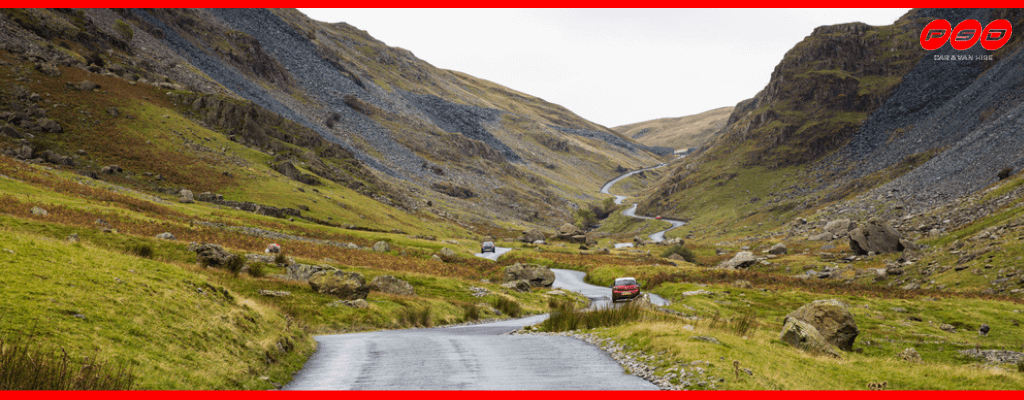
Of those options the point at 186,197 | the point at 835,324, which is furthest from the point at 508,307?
the point at 186,197

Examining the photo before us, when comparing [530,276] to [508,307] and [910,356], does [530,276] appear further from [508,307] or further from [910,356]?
[910,356]

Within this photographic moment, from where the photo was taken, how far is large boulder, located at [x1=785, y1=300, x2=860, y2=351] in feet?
89.1

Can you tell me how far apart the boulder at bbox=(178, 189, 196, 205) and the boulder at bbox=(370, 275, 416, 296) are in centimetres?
5589

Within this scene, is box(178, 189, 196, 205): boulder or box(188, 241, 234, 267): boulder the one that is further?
box(178, 189, 196, 205): boulder

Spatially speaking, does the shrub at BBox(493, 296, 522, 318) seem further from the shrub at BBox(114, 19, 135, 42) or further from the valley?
the shrub at BBox(114, 19, 135, 42)

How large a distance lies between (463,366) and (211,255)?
2717 cm

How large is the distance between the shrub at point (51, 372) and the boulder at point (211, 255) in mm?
26565

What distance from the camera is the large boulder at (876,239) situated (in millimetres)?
65625

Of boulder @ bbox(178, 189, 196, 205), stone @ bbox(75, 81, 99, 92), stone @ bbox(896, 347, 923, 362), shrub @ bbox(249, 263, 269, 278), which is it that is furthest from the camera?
stone @ bbox(75, 81, 99, 92)

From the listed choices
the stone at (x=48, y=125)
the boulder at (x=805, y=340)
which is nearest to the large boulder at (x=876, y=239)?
the boulder at (x=805, y=340)

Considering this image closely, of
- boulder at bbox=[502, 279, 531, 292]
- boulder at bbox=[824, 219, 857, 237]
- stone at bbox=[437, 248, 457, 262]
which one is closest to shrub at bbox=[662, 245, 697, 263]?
boulder at bbox=[824, 219, 857, 237]

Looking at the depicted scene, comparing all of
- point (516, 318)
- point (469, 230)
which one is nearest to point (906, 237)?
point (516, 318)

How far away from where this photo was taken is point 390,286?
41.2 meters

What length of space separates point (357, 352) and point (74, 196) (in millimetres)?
57698
